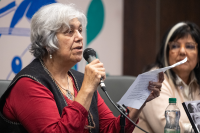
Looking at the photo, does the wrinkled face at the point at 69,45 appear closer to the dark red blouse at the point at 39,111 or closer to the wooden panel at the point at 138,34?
the dark red blouse at the point at 39,111

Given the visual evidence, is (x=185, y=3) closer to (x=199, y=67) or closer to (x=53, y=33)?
(x=199, y=67)

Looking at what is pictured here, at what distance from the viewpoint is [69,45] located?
4.51 ft

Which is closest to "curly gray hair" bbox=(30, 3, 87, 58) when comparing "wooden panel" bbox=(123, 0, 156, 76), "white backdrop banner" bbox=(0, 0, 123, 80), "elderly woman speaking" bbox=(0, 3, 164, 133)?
"elderly woman speaking" bbox=(0, 3, 164, 133)

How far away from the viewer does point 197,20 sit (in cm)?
302

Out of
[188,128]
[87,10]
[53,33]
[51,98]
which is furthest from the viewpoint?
[87,10]

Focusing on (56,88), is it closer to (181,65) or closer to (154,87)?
(154,87)

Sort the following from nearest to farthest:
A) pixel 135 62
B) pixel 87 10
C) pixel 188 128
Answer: pixel 188 128
pixel 87 10
pixel 135 62

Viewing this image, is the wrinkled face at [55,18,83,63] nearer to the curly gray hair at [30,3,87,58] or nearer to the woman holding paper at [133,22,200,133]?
the curly gray hair at [30,3,87,58]

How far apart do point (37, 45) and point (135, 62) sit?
1590mm

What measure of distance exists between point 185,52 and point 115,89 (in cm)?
60

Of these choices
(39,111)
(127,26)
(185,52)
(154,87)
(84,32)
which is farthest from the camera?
(127,26)

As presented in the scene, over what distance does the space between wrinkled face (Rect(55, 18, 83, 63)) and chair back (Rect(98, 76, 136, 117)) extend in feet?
1.87

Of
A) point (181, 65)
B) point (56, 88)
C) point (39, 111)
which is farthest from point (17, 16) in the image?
point (181, 65)

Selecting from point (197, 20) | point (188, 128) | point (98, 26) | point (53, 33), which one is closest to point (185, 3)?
point (197, 20)
